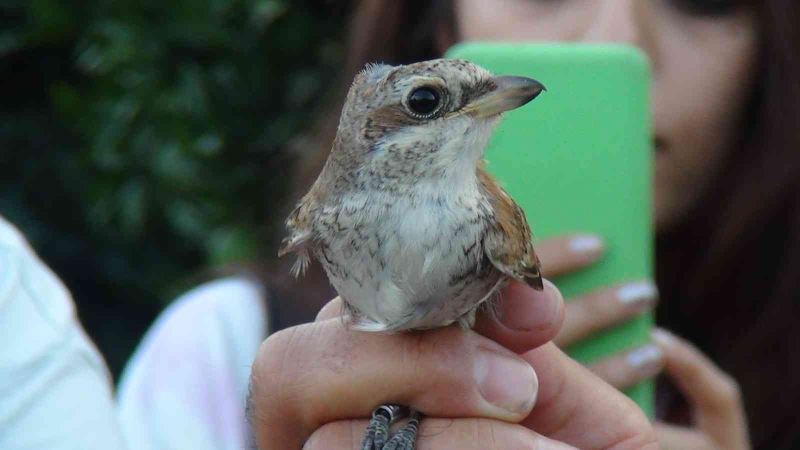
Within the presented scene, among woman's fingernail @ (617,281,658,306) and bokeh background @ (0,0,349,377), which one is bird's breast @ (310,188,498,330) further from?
bokeh background @ (0,0,349,377)

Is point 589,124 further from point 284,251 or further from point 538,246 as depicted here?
point 284,251

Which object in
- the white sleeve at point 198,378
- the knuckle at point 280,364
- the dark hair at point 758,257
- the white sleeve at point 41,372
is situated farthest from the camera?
the white sleeve at point 198,378

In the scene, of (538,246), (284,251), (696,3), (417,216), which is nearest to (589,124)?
(538,246)

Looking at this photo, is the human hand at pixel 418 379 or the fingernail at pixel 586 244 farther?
the fingernail at pixel 586 244

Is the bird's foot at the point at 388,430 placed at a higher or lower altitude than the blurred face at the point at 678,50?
lower

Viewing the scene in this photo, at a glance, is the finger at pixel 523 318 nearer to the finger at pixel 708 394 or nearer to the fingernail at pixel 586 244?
the fingernail at pixel 586 244

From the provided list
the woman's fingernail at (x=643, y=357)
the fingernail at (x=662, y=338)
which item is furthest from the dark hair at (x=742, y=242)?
the woman's fingernail at (x=643, y=357)

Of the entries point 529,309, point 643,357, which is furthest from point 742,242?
point 529,309
